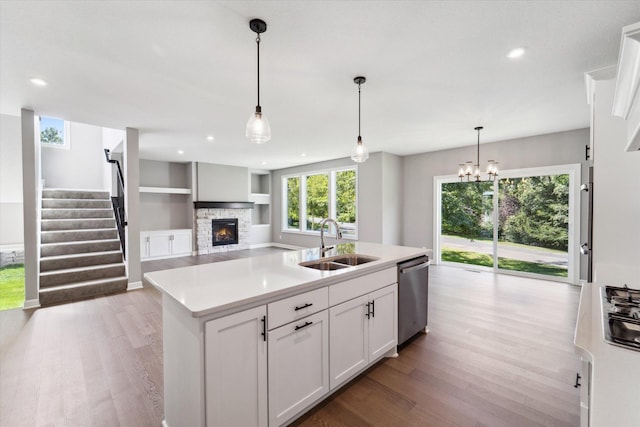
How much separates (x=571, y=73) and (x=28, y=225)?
266 inches

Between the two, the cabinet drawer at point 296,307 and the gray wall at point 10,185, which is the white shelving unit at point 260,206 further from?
the cabinet drawer at point 296,307

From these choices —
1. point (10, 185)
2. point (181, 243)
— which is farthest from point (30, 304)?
point (10, 185)

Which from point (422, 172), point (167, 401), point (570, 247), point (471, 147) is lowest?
point (167, 401)

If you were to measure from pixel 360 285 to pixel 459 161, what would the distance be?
16.8 feet

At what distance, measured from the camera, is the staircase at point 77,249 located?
4.26 meters

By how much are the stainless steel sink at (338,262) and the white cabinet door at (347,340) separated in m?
0.38

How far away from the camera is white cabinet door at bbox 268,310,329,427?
63.2 inches

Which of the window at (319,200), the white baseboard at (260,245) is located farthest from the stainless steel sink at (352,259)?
the white baseboard at (260,245)

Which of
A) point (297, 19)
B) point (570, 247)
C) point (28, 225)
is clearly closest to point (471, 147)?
point (570, 247)

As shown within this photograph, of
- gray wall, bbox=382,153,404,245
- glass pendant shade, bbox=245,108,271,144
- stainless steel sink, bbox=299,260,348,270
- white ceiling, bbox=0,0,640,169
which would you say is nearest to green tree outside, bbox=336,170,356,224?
gray wall, bbox=382,153,404,245

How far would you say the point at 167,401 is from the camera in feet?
5.55

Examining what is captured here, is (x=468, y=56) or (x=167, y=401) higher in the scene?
(x=468, y=56)

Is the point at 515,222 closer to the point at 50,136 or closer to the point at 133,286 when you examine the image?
the point at 133,286

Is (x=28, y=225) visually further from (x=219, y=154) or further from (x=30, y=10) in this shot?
(x=219, y=154)
